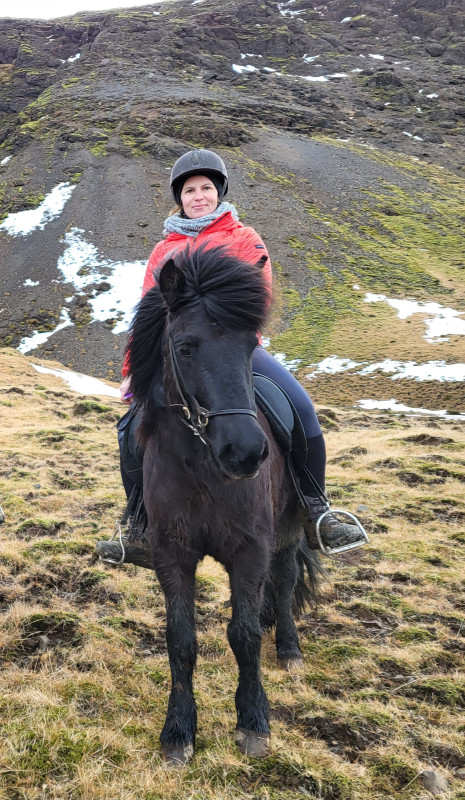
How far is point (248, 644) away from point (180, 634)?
423 mm

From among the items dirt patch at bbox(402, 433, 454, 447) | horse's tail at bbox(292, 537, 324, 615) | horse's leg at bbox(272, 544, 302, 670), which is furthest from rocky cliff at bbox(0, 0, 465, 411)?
dirt patch at bbox(402, 433, 454, 447)

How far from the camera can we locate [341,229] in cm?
6506

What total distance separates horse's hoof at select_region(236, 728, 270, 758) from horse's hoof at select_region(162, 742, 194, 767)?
11.9 inches

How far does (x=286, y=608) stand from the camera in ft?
16.9

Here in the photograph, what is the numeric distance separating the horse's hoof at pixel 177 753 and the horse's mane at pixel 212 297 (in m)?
2.20

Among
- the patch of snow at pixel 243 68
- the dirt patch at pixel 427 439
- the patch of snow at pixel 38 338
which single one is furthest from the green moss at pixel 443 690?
the patch of snow at pixel 243 68

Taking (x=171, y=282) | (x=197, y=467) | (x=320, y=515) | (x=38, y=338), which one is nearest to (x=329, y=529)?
(x=320, y=515)

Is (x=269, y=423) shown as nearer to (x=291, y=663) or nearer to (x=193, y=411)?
(x=193, y=411)

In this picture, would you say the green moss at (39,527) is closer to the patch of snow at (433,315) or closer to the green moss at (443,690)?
the green moss at (443,690)

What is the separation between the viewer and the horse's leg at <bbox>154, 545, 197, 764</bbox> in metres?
3.43

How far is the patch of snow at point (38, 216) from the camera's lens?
58406mm

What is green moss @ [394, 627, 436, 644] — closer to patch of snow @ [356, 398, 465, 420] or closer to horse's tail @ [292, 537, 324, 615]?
horse's tail @ [292, 537, 324, 615]

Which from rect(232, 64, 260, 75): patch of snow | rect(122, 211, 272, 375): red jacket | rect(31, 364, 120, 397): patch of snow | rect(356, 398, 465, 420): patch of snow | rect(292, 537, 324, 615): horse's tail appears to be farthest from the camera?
rect(232, 64, 260, 75): patch of snow

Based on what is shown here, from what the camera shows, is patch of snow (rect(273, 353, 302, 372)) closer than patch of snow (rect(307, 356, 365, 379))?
No
